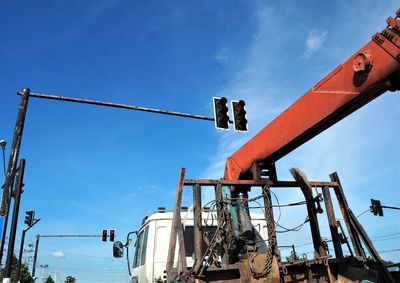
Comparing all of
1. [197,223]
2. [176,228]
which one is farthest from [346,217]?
[176,228]

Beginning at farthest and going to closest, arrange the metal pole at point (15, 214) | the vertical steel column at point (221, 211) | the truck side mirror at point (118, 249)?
1. the metal pole at point (15, 214)
2. the truck side mirror at point (118, 249)
3. the vertical steel column at point (221, 211)

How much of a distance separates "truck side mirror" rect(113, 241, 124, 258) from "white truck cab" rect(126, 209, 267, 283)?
0.48 m

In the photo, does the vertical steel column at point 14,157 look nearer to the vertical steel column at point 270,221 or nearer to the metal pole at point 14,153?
the metal pole at point 14,153

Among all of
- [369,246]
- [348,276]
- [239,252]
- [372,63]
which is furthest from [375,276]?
[372,63]

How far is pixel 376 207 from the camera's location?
74.4 feet

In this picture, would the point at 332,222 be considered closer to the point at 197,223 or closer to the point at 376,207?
the point at 197,223

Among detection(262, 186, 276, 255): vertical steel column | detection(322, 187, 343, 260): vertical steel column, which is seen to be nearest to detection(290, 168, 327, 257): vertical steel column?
detection(322, 187, 343, 260): vertical steel column

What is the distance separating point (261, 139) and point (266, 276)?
248cm

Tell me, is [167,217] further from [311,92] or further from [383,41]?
[383,41]

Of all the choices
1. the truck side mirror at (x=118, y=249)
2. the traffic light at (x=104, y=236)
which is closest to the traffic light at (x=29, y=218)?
the traffic light at (x=104, y=236)

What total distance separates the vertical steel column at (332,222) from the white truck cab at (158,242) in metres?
1.35

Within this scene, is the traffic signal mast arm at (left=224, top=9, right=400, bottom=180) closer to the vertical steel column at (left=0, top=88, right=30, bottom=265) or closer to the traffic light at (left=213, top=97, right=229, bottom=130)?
the traffic light at (left=213, top=97, right=229, bottom=130)

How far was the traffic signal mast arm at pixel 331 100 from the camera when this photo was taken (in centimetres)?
490

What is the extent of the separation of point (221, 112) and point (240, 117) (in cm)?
51
